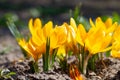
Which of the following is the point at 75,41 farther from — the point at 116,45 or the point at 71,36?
the point at 116,45

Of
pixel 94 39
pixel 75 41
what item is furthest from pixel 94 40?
A: pixel 75 41

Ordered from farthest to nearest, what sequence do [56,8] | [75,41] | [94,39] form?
[56,8] → [75,41] → [94,39]

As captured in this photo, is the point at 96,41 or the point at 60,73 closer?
the point at 96,41

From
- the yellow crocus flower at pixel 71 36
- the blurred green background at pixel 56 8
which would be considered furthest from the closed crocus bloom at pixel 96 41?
the blurred green background at pixel 56 8

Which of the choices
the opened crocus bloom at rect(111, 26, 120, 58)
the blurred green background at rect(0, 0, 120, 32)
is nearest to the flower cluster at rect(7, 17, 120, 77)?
the opened crocus bloom at rect(111, 26, 120, 58)

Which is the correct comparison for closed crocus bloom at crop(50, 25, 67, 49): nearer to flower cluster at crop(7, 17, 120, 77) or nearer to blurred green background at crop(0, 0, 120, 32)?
flower cluster at crop(7, 17, 120, 77)

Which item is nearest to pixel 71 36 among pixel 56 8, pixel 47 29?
pixel 47 29

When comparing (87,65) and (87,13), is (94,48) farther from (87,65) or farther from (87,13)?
(87,13)

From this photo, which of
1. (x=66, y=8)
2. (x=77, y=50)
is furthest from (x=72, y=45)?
(x=66, y=8)

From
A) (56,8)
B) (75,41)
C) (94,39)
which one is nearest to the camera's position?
(94,39)

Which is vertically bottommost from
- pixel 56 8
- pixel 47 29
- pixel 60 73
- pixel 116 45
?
pixel 60 73

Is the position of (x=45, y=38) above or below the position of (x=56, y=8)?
below
